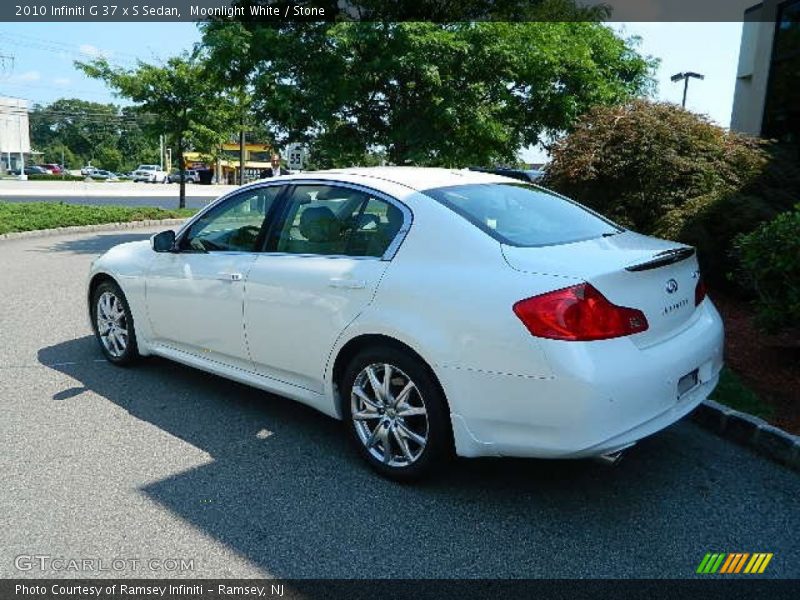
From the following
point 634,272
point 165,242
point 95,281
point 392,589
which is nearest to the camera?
point 392,589

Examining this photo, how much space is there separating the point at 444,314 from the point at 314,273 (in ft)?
3.04

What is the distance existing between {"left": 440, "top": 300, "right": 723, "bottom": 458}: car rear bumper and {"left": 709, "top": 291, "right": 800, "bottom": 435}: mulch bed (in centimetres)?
146

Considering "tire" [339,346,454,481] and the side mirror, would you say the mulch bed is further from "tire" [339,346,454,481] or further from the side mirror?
the side mirror

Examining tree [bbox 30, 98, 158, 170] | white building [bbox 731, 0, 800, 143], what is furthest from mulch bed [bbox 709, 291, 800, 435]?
tree [bbox 30, 98, 158, 170]

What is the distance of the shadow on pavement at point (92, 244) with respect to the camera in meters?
12.3

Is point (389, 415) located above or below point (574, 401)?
below

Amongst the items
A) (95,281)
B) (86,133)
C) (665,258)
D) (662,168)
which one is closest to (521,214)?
(665,258)

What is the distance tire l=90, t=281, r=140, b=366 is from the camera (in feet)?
16.6

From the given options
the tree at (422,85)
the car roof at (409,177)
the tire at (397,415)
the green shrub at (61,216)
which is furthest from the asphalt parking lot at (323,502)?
the green shrub at (61,216)

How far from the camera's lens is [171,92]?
17359 millimetres

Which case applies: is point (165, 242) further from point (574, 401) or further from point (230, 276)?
point (574, 401)

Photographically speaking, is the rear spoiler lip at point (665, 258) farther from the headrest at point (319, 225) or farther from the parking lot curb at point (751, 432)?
the headrest at point (319, 225)
